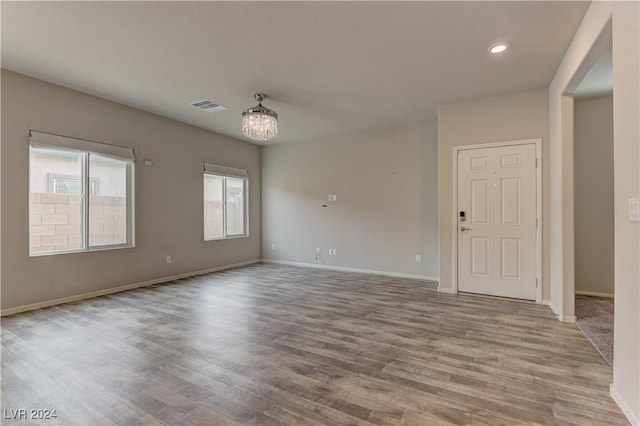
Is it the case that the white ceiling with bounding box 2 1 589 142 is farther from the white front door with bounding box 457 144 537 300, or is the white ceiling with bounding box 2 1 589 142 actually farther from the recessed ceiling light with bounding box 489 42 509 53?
the white front door with bounding box 457 144 537 300

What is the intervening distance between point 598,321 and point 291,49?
423cm

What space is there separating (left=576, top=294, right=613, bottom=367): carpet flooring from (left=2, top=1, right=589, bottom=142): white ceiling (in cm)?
273

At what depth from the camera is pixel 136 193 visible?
473 centimetres

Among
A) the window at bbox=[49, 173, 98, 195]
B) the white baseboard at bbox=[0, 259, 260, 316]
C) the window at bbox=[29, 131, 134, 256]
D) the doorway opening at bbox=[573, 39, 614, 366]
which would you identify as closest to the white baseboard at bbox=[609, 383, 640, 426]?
the doorway opening at bbox=[573, 39, 614, 366]

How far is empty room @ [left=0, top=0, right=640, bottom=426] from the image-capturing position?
188cm

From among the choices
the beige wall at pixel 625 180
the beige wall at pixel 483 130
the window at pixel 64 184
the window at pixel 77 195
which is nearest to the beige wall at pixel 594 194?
the beige wall at pixel 483 130

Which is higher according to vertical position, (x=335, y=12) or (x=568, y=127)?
(x=335, y=12)

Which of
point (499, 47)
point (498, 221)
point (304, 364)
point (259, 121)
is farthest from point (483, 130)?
point (304, 364)

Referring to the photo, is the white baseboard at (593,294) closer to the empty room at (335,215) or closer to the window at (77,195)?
the empty room at (335,215)

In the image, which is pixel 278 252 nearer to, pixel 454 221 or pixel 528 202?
pixel 454 221

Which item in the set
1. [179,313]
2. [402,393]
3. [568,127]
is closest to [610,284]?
[568,127]

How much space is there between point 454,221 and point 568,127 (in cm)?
170

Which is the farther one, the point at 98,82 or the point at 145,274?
the point at 145,274

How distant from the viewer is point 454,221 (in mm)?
4332
